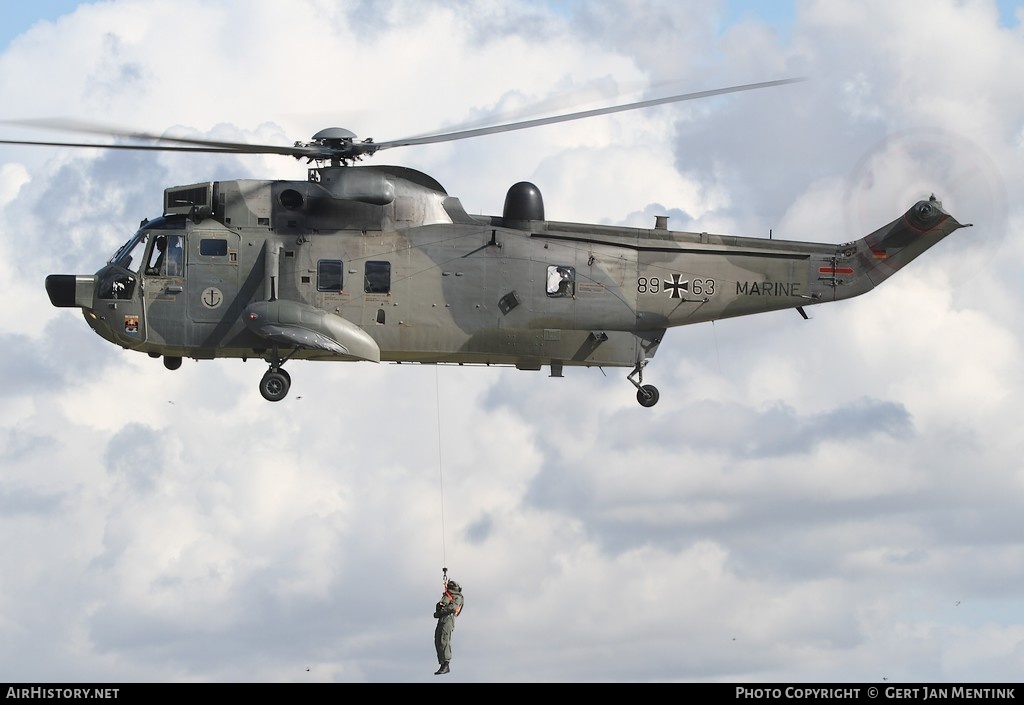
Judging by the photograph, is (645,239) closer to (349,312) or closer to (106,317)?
(349,312)

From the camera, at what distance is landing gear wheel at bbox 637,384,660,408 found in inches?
1484

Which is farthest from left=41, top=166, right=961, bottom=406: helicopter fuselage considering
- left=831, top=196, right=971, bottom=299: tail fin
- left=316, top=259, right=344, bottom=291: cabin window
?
left=831, top=196, right=971, bottom=299: tail fin

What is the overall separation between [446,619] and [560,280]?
23.7 feet

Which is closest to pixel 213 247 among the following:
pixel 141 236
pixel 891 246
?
pixel 141 236

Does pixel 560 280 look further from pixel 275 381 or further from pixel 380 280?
pixel 275 381

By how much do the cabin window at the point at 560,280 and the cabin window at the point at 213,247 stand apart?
656cm

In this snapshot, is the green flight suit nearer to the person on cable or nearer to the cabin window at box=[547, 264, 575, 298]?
the person on cable

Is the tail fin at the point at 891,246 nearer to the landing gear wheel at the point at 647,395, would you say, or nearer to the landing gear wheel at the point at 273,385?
the landing gear wheel at the point at 647,395

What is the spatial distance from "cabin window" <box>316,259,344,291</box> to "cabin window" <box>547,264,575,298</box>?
4.22m

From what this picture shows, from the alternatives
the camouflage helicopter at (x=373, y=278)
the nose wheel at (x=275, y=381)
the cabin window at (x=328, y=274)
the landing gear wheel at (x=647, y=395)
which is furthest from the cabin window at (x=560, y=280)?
the nose wheel at (x=275, y=381)

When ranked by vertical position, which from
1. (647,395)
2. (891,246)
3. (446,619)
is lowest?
(446,619)

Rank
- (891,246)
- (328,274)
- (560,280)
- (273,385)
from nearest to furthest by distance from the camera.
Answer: (328,274) < (273,385) < (560,280) < (891,246)

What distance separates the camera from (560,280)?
36844 millimetres
